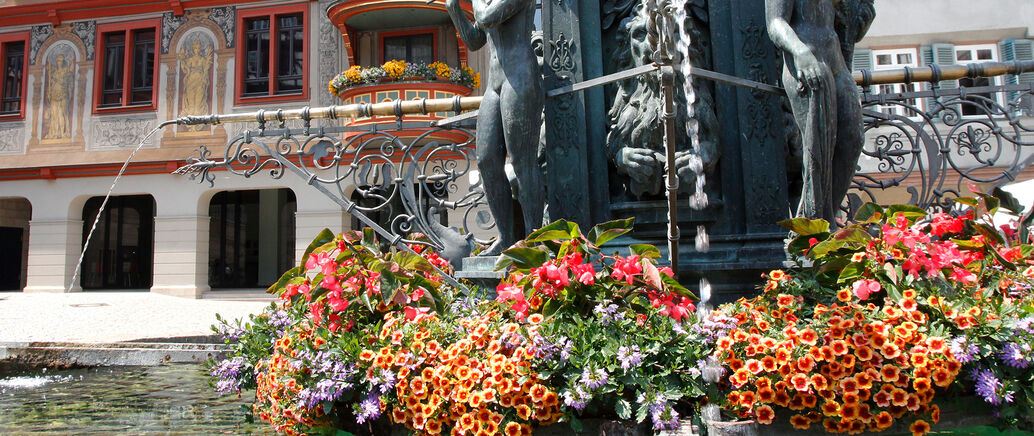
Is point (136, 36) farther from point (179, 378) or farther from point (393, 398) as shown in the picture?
point (393, 398)

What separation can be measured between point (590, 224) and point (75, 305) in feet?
35.2

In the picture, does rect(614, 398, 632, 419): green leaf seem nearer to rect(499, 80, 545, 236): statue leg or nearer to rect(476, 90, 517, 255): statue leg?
rect(499, 80, 545, 236): statue leg

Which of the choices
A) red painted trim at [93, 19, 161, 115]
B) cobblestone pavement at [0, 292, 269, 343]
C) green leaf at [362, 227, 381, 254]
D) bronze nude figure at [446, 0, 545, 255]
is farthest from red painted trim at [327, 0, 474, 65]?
green leaf at [362, 227, 381, 254]

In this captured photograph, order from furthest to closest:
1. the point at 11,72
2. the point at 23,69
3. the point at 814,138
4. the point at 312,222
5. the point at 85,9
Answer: the point at 11,72 < the point at 23,69 < the point at 85,9 < the point at 312,222 < the point at 814,138

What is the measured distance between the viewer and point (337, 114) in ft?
16.8

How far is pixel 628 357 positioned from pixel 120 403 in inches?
111

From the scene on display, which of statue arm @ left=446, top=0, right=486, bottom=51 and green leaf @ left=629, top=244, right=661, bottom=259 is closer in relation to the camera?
green leaf @ left=629, top=244, right=661, bottom=259

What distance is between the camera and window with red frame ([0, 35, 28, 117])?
18.3 metres

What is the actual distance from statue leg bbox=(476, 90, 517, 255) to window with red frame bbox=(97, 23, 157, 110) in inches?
647

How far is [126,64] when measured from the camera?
57.8 feet

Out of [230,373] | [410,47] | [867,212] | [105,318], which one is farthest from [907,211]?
[410,47]

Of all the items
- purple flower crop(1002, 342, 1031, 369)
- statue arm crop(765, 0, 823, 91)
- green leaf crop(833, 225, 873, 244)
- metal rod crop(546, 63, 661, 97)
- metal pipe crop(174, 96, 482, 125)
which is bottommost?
purple flower crop(1002, 342, 1031, 369)

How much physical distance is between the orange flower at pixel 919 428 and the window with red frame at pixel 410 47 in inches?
620

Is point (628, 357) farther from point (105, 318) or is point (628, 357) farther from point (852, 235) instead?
point (105, 318)
